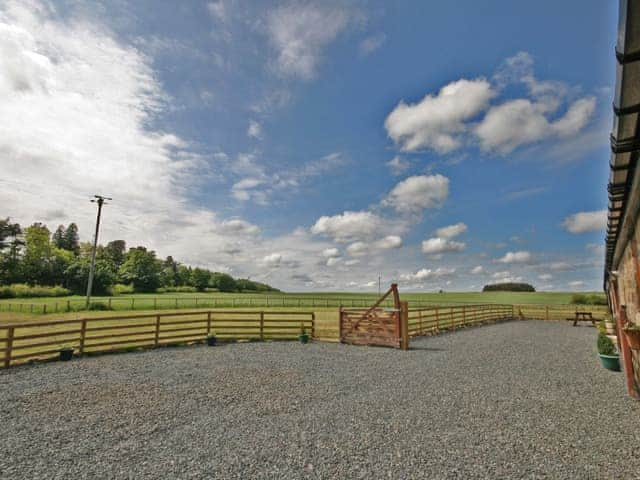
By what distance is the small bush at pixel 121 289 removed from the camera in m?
62.0

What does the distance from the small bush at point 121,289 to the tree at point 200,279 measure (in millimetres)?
19367

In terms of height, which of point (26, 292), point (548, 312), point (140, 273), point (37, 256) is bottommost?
point (548, 312)

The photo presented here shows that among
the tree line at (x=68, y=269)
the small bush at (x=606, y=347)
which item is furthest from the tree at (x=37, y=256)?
the small bush at (x=606, y=347)

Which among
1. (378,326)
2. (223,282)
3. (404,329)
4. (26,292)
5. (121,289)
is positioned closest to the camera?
(404,329)

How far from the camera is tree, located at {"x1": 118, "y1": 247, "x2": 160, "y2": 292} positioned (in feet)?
238

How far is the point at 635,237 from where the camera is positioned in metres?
5.46

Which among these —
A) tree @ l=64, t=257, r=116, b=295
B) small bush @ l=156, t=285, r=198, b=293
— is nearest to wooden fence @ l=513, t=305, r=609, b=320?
tree @ l=64, t=257, r=116, b=295

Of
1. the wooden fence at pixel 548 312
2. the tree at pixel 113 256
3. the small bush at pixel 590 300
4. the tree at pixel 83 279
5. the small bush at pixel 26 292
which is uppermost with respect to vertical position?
the tree at pixel 113 256

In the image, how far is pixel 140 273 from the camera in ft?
241

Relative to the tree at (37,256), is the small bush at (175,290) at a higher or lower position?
lower

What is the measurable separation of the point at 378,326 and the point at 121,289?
6620 centimetres

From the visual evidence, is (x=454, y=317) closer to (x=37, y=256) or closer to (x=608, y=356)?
(x=608, y=356)

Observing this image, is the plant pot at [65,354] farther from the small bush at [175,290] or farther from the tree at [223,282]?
the tree at [223,282]

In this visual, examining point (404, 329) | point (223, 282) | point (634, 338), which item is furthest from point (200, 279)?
point (634, 338)
